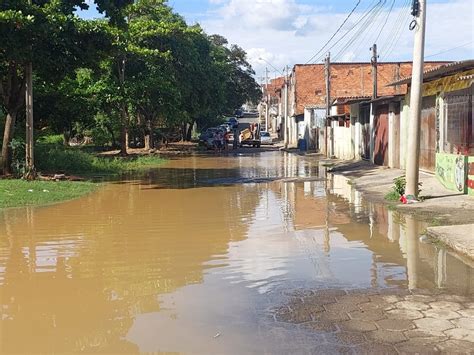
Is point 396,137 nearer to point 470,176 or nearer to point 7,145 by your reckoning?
point 470,176

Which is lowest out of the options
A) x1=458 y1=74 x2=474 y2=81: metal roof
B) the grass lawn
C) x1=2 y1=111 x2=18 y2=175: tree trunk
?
the grass lawn

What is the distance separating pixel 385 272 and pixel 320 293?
1.43m

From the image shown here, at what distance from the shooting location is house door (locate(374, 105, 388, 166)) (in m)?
25.4

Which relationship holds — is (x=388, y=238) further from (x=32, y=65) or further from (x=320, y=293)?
(x=32, y=65)

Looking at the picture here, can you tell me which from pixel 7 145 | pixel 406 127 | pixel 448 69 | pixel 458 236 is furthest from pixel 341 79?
pixel 458 236

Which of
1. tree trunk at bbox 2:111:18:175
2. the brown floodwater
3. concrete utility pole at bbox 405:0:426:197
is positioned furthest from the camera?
tree trunk at bbox 2:111:18:175

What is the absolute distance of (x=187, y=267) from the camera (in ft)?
26.6

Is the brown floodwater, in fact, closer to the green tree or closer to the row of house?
the row of house

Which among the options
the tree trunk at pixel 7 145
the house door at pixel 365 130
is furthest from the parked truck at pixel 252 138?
the tree trunk at pixel 7 145

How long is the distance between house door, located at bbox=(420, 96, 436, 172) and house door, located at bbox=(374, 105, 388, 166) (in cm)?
518

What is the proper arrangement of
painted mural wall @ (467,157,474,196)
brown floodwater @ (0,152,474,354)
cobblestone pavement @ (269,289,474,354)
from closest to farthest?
cobblestone pavement @ (269,289,474,354)
brown floodwater @ (0,152,474,354)
painted mural wall @ (467,157,474,196)

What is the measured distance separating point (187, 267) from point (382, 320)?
131 inches

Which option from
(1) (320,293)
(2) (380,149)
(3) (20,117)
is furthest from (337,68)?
(1) (320,293)

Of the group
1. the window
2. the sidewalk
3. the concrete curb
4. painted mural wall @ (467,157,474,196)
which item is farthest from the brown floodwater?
the window
